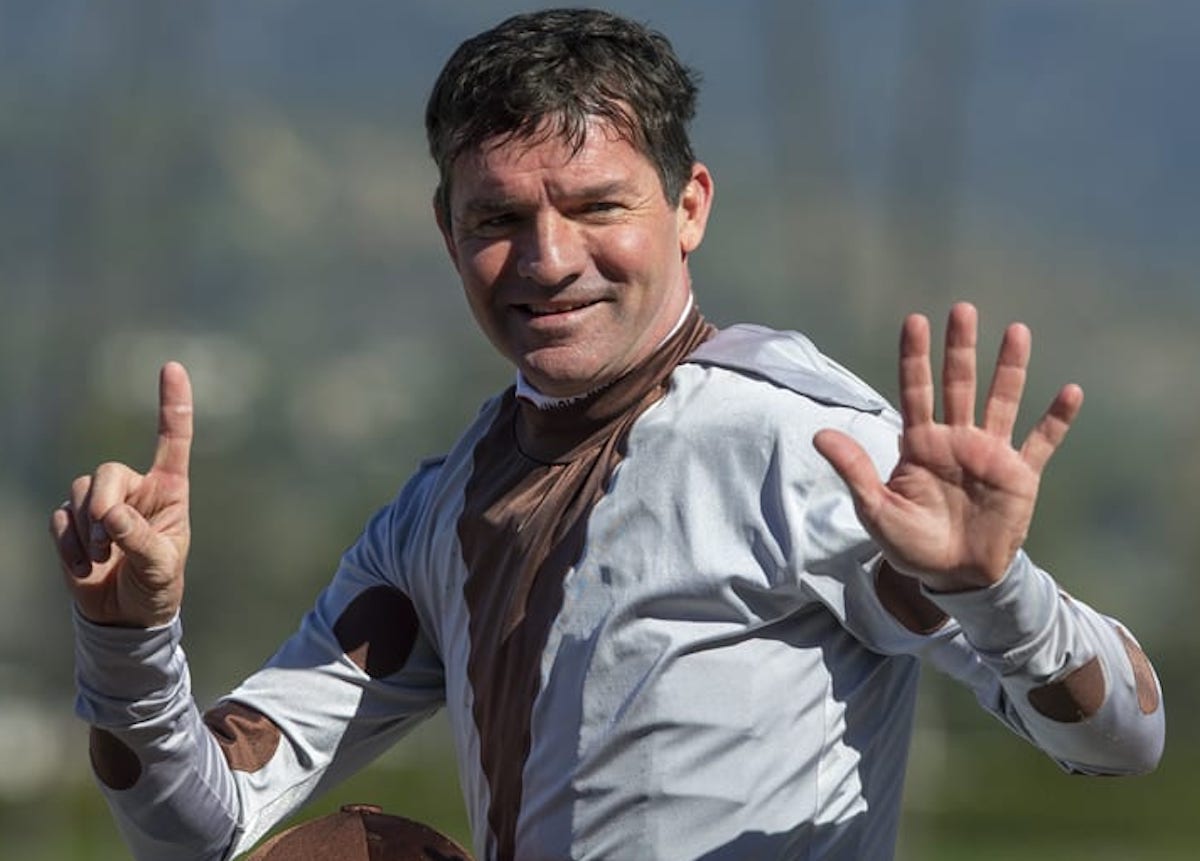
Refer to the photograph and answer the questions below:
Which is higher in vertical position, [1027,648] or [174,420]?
[174,420]

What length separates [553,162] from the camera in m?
3.04

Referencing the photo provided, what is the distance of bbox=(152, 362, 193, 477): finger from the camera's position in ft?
9.77

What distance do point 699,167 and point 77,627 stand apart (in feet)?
3.18

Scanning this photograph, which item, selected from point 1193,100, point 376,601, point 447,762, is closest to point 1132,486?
point 1193,100

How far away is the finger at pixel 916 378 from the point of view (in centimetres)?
264

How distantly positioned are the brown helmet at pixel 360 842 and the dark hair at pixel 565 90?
83 cm

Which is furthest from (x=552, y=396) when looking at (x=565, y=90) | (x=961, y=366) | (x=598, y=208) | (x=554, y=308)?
(x=961, y=366)

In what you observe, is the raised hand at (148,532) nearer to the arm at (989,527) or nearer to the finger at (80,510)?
the finger at (80,510)

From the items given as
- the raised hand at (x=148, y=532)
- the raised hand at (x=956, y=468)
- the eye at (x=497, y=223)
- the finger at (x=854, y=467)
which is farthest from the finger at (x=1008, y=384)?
the raised hand at (x=148, y=532)

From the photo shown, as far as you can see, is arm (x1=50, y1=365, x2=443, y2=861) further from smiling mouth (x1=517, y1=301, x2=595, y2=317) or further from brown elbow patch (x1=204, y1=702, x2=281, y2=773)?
smiling mouth (x1=517, y1=301, x2=595, y2=317)

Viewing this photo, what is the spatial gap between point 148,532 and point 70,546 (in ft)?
0.43

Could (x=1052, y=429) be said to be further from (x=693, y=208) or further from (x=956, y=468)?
(x=693, y=208)

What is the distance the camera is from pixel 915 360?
2.65 metres

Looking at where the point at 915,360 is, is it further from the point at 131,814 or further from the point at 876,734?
the point at 131,814
